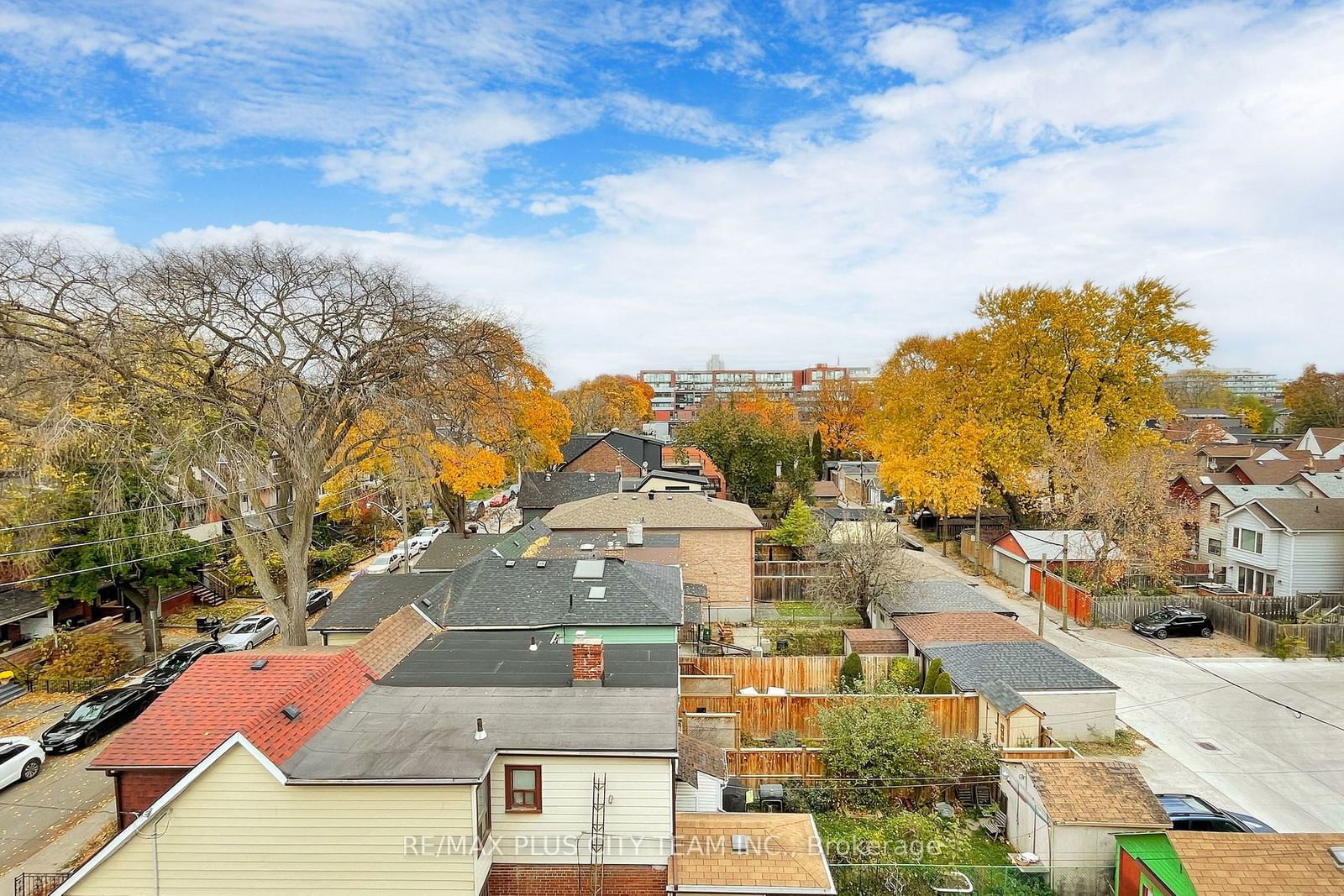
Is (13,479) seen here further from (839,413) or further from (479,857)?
(839,413)

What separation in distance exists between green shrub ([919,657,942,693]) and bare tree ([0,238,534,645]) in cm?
1796

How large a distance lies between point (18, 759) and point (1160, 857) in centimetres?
2556

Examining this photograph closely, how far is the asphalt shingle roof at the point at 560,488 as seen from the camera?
41.9 metres

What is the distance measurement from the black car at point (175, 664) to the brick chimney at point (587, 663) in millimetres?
14245

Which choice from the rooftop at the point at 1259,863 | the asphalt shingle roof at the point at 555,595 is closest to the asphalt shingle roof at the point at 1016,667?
the rooftop at the point at 1259,863

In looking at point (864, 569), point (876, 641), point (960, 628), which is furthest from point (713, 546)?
point (960, 628)

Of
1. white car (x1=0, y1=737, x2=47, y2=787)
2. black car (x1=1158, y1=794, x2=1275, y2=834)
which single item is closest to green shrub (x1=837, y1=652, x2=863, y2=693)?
black car (x1=1158, y1=794, x2=1275, y2=834)

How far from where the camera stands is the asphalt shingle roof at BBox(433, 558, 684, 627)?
1855cm

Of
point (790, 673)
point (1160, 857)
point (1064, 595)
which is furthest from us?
point (1064, 595)

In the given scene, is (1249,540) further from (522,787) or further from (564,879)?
(522,787)

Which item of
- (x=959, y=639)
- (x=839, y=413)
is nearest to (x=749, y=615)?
(x=959, y=639)

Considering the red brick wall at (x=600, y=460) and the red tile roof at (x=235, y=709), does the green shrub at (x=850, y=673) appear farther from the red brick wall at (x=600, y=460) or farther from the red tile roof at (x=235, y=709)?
the red brick wall at (x=600, y=460)

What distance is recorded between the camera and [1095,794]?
524 inches

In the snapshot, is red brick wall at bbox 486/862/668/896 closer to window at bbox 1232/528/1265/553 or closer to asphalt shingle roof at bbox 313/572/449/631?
asphalt shingle roof at bbox 313/572/449/631
